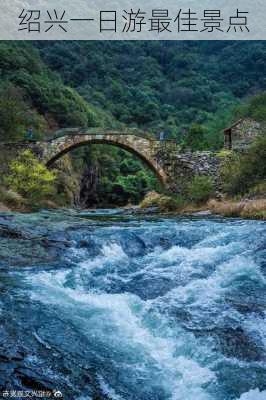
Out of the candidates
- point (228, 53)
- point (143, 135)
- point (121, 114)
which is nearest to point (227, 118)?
point (121, 114)

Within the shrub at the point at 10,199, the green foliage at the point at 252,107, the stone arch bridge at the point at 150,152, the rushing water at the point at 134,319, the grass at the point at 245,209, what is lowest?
the rushing water at the point at 134,319

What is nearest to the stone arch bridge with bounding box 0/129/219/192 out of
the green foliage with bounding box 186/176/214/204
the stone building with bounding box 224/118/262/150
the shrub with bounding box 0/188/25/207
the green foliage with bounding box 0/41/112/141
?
the green foliage with bounding box 186/176/214/204

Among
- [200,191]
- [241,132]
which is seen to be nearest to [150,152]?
[200,191]

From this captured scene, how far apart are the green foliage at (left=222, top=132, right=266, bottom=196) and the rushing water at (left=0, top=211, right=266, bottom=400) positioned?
28.7 ft

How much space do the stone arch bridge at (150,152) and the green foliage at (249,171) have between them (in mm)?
3025

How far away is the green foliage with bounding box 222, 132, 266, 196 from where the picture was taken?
1716cm

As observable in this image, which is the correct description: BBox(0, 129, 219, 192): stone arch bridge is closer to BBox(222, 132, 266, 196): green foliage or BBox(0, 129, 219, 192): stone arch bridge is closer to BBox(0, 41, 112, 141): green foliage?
BBox(222, 132, 266, 196): green foliage

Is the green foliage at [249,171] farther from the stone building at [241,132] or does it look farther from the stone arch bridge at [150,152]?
the stone building at [241,132]

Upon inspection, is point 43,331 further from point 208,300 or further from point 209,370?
point 208,300

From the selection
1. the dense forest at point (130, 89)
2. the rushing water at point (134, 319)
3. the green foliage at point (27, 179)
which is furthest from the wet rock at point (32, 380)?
the dense forest at point (130, 89)

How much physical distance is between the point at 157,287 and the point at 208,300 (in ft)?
2.83

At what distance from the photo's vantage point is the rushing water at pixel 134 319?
156 inches

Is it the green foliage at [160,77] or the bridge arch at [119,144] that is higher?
the green foliage at [160,77]

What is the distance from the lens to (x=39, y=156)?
2391cm
